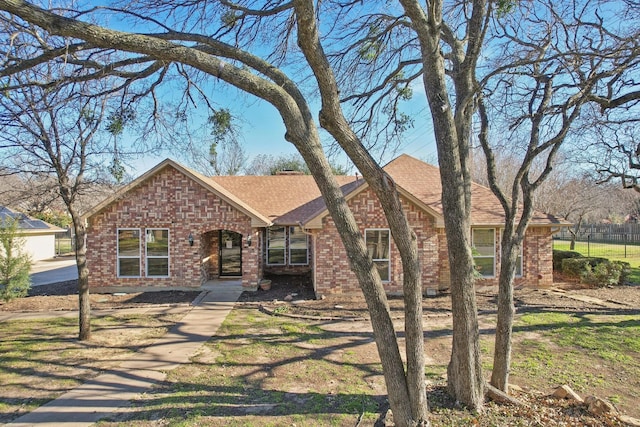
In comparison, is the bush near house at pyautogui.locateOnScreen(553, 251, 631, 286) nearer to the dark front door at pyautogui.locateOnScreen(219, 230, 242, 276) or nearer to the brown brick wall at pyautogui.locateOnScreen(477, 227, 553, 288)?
the brown brick wall at pyautogui.locateOnScreen(477, 227, 553, 288)

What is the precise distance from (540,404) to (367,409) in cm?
237

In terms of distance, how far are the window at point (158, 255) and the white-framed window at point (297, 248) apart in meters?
5.29

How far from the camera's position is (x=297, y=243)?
16219mm

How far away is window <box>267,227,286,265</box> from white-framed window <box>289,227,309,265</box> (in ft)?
1.21

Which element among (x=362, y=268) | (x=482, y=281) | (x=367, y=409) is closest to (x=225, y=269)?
(x=482, y=281)

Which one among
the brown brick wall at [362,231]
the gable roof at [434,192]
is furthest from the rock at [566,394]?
the brown brick wall at [362,231]

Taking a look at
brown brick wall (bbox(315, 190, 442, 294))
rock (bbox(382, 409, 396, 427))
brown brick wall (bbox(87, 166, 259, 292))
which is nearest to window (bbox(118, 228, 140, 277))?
brown brick wall (bbox(87, 166, 259, 292))

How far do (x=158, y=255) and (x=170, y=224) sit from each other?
1267 millimetres

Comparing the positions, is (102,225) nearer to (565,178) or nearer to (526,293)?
(526,293)

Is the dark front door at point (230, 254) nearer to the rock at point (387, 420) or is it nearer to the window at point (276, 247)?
the window at point (276, 247)

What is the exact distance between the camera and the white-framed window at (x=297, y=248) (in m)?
16.2

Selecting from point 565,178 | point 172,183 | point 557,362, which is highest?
point 565,178

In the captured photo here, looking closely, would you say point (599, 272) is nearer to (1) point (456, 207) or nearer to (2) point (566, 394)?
(2) point (566, 394)

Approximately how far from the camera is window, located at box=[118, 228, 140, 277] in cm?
1330
